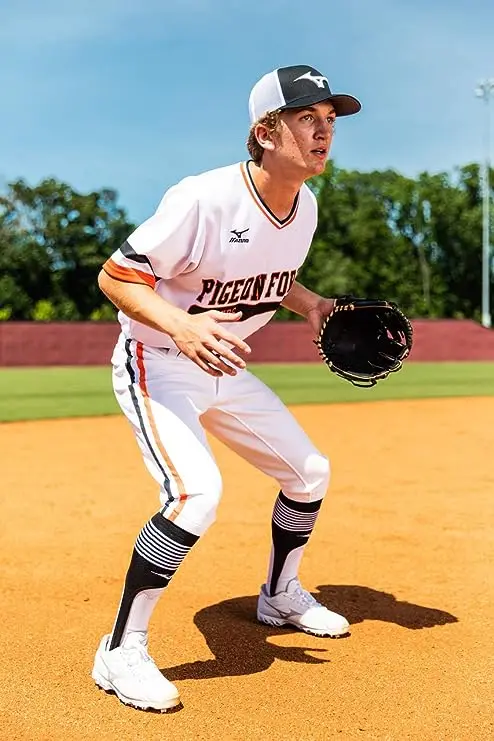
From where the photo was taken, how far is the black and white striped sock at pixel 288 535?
4.07 m

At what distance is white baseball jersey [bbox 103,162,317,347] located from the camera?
10.9 feet

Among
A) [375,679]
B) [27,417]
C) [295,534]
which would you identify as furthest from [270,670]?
[27,417]

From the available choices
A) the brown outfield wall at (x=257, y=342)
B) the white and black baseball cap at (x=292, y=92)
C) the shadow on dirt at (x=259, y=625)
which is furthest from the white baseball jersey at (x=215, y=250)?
the brown outfield wall at (x=257, y=342)

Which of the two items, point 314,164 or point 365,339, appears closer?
point 314,164

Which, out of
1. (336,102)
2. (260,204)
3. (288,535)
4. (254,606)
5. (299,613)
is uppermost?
(336,102)

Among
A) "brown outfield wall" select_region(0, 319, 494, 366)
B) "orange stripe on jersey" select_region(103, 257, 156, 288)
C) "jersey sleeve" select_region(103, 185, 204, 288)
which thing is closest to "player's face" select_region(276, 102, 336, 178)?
"jersey sleeve" select_region(103, 185, 204, 288)

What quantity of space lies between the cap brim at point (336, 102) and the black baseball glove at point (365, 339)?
0.86 metres

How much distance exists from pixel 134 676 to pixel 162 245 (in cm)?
155

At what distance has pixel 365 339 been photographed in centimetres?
411

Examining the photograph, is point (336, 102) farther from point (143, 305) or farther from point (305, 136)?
point (143, 305)

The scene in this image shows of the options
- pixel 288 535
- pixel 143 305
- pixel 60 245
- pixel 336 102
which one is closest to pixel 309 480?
pixel 288 535

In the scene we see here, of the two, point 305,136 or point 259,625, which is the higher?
point 305,136

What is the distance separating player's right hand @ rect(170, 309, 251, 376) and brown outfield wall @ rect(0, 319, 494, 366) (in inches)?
1060

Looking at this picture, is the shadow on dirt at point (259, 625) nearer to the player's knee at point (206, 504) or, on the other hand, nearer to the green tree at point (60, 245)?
the player's knee at point (206, 504)
